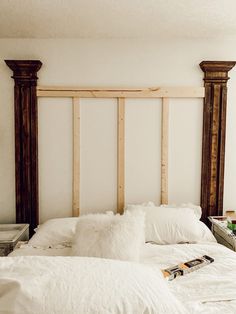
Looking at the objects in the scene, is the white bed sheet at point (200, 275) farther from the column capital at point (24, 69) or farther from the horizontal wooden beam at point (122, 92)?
the column capital at point (24, 69)

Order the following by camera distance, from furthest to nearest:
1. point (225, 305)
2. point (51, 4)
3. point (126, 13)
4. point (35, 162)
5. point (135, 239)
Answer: point (35, 162) → point (126, 13) → point (51, 4) → point (135, 239) → point (225, 305)

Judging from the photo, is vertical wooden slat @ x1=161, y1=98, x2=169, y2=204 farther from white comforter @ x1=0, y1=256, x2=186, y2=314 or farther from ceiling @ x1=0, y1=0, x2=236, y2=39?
white comforter @ x1=0, y1=256, x2=186, y2=314

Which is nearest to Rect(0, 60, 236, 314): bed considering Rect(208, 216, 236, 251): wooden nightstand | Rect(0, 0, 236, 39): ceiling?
Rect(208, 216, 236, 251): wooden nightstand

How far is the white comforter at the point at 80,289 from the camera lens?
0.92m

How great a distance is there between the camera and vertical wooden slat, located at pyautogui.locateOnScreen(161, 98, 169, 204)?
8.53 feet

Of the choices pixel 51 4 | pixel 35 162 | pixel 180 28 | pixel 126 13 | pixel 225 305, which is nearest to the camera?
pixel 225 305

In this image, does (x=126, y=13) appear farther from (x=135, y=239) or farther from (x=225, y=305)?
(x=225, y=305)

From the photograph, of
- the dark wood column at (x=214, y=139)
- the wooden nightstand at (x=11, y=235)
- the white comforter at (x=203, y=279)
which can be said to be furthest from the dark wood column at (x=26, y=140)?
the dark wood column at (x=214, y=139)

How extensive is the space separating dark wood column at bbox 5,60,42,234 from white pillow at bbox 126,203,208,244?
1.08 metres

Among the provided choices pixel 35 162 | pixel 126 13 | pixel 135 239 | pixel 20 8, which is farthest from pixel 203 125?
pixel 20 8

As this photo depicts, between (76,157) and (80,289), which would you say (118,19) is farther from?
(80,289)

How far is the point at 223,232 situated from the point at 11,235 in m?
1.74

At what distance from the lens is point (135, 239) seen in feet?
5.74

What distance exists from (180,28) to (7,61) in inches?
60.0
